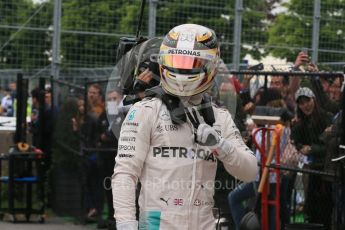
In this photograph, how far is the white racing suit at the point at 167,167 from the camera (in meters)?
4.56

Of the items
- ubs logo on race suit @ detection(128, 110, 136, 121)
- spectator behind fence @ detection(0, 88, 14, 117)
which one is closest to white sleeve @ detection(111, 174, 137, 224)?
ubs logo on race suit @ detection(128, 110, 136, 121)

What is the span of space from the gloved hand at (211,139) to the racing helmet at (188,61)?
327 millimetres

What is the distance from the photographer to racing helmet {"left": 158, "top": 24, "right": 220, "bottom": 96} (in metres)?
4.60

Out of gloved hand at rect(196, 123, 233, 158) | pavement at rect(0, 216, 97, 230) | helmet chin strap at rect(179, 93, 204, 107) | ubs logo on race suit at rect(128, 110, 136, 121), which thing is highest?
helmet chin strap at rect(179, 93, 204, 107)

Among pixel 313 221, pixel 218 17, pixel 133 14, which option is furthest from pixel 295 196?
pixel 133 14

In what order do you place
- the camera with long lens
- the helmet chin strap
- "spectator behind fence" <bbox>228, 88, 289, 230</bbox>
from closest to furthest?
the helmet chin strap, the camera with long lens, "spectator behind fence" <bbox>228, 88, 289, 230</bbox>

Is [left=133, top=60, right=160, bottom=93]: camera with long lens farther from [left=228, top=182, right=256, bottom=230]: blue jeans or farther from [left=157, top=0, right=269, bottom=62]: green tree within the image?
[left=157, top=0, right=269, bottom=62]: green tree

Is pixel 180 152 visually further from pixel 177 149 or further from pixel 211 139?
pixel 211 139

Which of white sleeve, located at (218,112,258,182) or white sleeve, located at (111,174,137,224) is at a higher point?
white sleeve, located at (218,112,258,182)

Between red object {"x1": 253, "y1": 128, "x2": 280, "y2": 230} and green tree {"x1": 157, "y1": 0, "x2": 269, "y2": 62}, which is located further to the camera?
green tree {"x1": 157, "y1": 0, "x2": 269, "y2": 62}

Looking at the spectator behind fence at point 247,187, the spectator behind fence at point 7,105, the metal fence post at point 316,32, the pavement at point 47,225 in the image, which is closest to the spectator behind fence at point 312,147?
the spectator behind fence at point 247,187

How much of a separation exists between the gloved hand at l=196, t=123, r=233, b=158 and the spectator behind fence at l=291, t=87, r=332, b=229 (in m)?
4.98

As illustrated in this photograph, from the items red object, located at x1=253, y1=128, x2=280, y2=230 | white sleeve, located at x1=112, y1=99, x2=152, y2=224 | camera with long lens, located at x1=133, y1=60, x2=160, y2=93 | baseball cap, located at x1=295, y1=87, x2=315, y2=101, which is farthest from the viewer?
baseball cap, located at x1=295, y1=87, x2=315, y2=101

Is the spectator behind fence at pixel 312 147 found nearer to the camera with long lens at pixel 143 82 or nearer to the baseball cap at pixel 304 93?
the baseball cap at pixel 304 93
